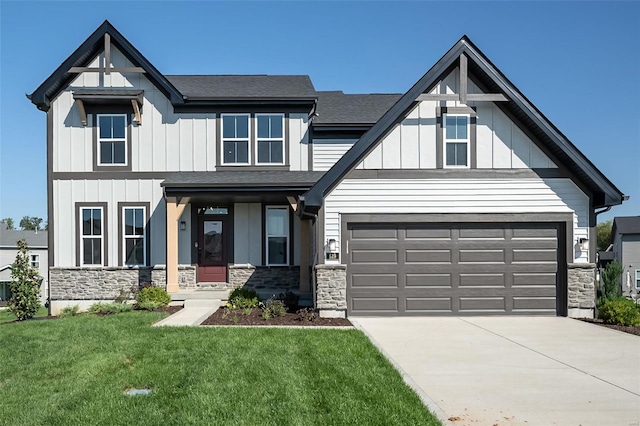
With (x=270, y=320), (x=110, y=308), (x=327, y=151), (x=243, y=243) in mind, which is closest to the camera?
(x=270, y=320)

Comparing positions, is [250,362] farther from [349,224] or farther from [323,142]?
Result: [323,142]

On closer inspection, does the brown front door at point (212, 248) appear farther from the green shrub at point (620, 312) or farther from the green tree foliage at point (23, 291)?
the green shrub at point (620, 312)

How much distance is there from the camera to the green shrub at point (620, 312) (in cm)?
1144

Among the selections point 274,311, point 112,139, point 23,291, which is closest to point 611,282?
point 274,311

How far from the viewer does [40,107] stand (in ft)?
53.0

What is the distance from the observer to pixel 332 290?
12203 millimetres

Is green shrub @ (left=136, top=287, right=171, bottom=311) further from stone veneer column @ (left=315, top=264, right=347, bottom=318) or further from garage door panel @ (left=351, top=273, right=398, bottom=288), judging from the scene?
garage door panel @ (left=351, top=273, right=398, bottom=288)

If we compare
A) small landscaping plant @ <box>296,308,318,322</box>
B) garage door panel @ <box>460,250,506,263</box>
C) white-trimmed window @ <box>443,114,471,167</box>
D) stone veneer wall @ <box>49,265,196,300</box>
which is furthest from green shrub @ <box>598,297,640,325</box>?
stone veneer wall @ <box>49,265,196,300</box>

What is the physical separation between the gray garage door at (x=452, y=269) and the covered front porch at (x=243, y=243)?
371 centimetres

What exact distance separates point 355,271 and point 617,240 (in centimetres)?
3311

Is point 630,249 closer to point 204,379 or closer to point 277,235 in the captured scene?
point 277,235

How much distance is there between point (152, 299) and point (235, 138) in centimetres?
574

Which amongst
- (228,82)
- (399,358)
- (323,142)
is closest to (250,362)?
(399,358)

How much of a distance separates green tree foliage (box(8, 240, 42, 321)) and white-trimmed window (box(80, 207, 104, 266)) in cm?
203
